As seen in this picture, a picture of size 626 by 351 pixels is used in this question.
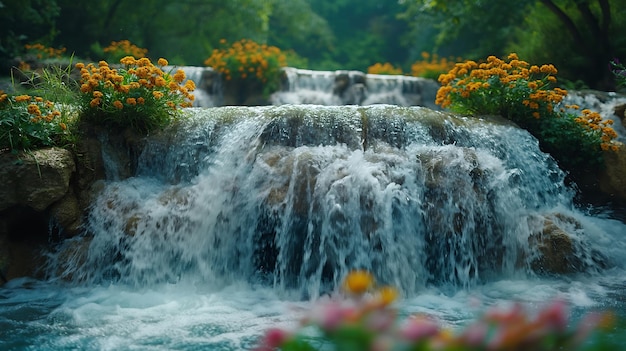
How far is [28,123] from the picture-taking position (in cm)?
520

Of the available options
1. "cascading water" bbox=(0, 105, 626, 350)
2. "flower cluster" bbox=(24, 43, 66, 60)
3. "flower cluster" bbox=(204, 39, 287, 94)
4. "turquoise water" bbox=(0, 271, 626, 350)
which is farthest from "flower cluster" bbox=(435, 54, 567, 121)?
"flower cluster" bbox=(24, 43, 66, 60)

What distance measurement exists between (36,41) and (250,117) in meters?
7.31

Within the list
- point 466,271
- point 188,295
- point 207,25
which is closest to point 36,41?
point 207,25

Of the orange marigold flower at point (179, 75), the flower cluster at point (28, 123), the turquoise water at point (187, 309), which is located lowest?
the turquoise water at point (187, 309)

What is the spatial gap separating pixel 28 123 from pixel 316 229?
282 centimetres

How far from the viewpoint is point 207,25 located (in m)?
14.5

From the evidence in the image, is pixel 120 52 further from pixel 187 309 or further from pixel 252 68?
pixel 187 309

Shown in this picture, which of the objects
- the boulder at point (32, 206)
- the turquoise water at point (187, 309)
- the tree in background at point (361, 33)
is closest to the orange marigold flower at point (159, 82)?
the boulder at point (32, 206)

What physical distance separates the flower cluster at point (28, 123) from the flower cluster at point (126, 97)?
0.35 meters

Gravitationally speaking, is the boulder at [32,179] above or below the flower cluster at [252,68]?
below

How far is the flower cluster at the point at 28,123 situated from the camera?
505 cm

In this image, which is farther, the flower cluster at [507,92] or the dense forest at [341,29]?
the dense forest at [341,29]

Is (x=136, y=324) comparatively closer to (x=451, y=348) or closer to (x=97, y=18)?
(x=451, y=348)

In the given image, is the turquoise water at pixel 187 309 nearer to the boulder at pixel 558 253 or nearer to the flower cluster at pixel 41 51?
the boulder at pixel 558 253
